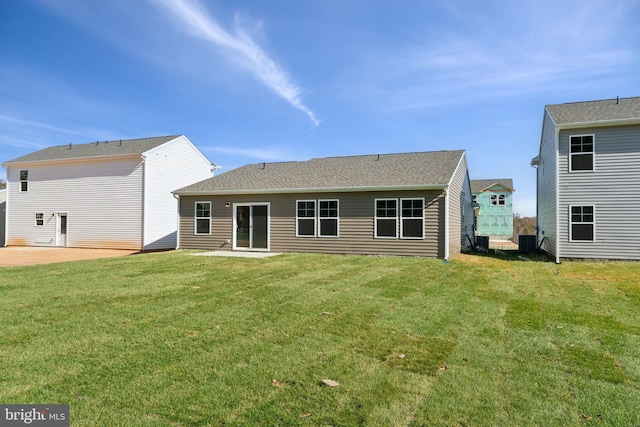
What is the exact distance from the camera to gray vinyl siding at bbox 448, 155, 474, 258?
14594 mm

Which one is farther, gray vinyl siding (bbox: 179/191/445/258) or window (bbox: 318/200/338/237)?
window (bbox: 318/200/338/237)

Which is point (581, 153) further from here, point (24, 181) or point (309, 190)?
point (24, 181)

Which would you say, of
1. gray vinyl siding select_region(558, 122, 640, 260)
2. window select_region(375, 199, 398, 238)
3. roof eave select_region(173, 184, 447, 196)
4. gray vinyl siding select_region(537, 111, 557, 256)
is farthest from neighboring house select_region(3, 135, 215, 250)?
gray vinyl siding select_region(558, 122, 640, 260)

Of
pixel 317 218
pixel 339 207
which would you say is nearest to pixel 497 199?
pixel 339 207

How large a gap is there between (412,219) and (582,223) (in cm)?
607

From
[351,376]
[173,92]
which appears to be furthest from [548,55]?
[173,92]

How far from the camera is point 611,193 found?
1274 centimetres

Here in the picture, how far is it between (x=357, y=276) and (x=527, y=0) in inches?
359

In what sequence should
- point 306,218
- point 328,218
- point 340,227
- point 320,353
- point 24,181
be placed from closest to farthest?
point 320,353 < point 340,227 < point 328,218 < point 306,218 < point 24,181

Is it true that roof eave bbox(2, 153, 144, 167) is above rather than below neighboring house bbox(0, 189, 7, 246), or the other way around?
above

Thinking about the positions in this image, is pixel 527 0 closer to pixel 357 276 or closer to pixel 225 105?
pixel 357 276

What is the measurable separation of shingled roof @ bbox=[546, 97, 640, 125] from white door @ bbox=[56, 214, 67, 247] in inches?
998

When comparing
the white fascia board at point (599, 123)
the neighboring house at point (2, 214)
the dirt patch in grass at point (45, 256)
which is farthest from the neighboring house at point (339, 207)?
the neighboring house at point (2, 214)

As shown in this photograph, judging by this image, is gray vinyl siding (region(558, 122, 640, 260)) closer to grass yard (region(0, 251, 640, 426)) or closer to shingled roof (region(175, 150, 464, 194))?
shingled roof (region(175, 150, 464, 194))
